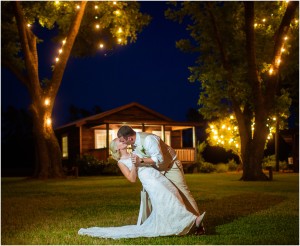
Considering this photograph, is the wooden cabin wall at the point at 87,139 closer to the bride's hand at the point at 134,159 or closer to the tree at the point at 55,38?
the tree at the point at 55,38

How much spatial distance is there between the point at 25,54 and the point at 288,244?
784 inches

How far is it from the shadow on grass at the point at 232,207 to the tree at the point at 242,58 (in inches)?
340

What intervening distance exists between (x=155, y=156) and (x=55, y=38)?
2342 centimetres

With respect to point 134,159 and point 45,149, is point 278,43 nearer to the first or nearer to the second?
point 45,149

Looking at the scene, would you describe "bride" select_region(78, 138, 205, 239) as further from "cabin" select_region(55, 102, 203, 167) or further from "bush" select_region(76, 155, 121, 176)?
"cabin" select_region(55, 102, 203, 167)

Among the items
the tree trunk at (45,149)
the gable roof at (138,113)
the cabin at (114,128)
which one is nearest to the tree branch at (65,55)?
the tree trunk at (45,149)

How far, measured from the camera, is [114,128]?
121 feet

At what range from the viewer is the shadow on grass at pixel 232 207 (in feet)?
30.7

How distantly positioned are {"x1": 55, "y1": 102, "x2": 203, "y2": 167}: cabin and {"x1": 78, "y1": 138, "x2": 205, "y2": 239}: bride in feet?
85.0

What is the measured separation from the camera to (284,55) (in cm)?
3131

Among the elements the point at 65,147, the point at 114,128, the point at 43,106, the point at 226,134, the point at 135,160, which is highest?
the point at 43,106

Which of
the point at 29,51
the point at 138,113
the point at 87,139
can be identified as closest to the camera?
the point at 29,51

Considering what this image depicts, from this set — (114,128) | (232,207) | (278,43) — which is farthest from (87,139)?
(232,207)

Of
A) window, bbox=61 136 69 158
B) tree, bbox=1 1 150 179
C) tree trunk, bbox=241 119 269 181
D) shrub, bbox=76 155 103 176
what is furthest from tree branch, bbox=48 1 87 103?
window, bbox=61 136 69 158
